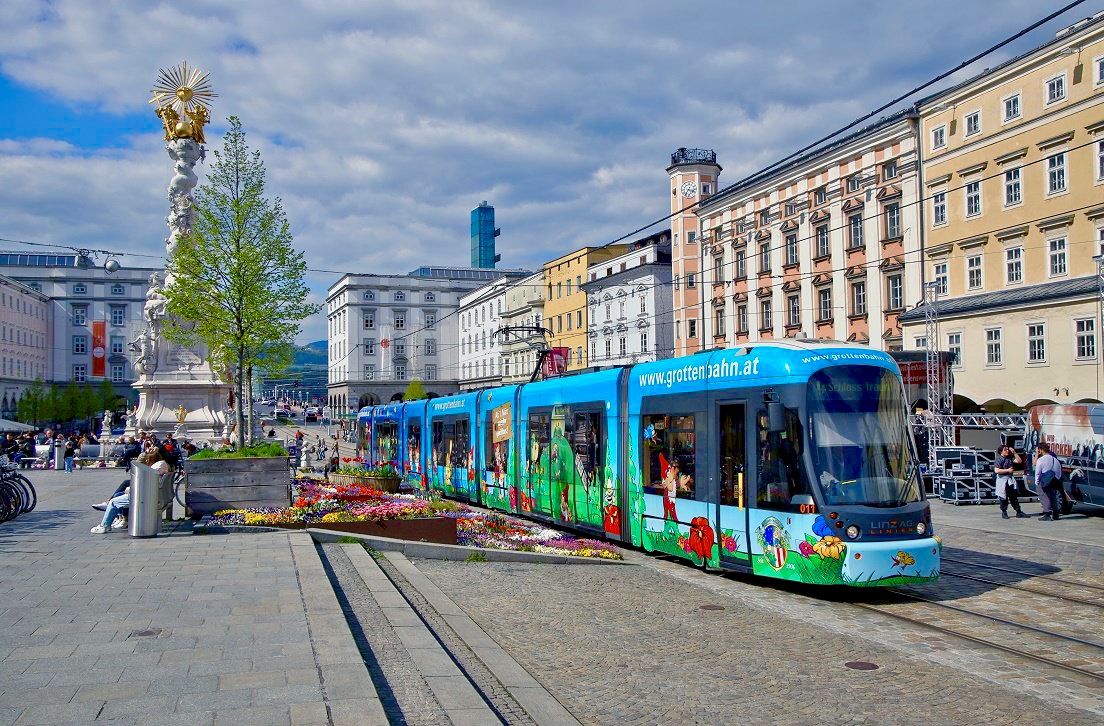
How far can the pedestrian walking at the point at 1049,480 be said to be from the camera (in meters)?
22.0

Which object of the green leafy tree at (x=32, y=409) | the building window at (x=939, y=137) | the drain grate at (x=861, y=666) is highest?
the building window at (x=939, y=137)

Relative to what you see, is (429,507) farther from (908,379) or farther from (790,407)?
(908,379)

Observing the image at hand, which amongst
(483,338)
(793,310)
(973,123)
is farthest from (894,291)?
(483,338)

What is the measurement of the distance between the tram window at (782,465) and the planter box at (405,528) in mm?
5989

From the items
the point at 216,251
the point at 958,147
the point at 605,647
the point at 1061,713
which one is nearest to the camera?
the point at 1061,713

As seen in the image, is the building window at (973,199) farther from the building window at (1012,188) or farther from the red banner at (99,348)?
the red banner at (99,348)

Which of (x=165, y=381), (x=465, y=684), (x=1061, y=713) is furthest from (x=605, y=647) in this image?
(x=165, y=381)

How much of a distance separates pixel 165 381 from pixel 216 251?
1404cm

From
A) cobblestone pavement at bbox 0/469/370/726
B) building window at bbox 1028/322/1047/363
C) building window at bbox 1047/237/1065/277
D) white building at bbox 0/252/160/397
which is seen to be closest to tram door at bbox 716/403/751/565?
cobblestone pavement at bbox 0/469/370/726

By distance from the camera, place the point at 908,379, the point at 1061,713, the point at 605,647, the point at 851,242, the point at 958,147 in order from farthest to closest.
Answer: the point at 851,242 → the point at 958,147 → the point at 908,379 → the point at 605,647 → the point at 1061,713

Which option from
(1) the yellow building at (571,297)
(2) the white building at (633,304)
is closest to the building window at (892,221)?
(2) the white building at (633,304)

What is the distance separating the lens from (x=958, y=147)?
1606 inches

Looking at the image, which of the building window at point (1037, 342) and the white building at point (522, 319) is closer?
the building window at point (1037, 342)

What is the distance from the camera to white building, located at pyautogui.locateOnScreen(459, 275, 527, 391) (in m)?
89.6
